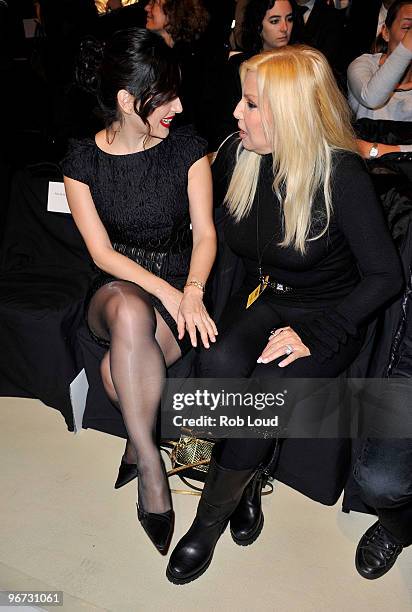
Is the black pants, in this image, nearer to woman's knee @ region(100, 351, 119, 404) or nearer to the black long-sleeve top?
the black long-sleeve top

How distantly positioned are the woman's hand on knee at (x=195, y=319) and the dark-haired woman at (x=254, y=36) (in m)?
1.48

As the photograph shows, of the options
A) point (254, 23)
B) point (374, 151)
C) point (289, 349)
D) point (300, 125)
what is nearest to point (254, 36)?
point (254, 23)

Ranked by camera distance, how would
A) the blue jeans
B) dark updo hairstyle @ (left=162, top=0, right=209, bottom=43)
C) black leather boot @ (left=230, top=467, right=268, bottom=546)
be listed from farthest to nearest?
1. dark updo hairstyle @ (left=162, top=0, right=209, bottom=43)
2. black leather boot @ (left=230, top=467, right=268, bottom=546)
3. the blue jeans

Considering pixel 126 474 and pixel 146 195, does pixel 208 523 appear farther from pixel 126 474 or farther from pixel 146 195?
pixel 146 195

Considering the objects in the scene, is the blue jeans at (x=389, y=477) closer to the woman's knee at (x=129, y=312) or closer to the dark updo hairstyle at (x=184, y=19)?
the woman's knee at (x=129, y=312)

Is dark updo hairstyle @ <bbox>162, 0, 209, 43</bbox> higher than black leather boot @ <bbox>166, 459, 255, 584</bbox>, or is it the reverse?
dark updo hairstyle @ <bbox>162, 0, 209, 43</bbox>

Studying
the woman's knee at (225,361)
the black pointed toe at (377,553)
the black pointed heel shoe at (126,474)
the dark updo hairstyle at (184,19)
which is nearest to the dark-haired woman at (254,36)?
the dark updo hairstyle at (184,19)

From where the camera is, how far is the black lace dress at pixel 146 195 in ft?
5.84

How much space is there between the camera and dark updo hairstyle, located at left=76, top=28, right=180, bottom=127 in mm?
1613

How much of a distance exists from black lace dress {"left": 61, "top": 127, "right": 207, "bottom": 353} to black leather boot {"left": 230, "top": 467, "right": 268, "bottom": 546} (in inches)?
18.9

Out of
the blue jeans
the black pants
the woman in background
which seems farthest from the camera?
the woman in background

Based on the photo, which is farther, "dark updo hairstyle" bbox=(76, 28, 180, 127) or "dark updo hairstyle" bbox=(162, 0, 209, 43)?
"dark updo hairstyle" bbox=(162, 0, 209, 43)

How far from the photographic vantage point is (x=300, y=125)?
1.53 meters

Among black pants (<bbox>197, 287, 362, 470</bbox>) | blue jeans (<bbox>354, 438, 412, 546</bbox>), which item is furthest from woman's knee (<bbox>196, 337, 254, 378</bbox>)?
blue jeans (<bbox>354, 438, 412, 546</bbox>)
